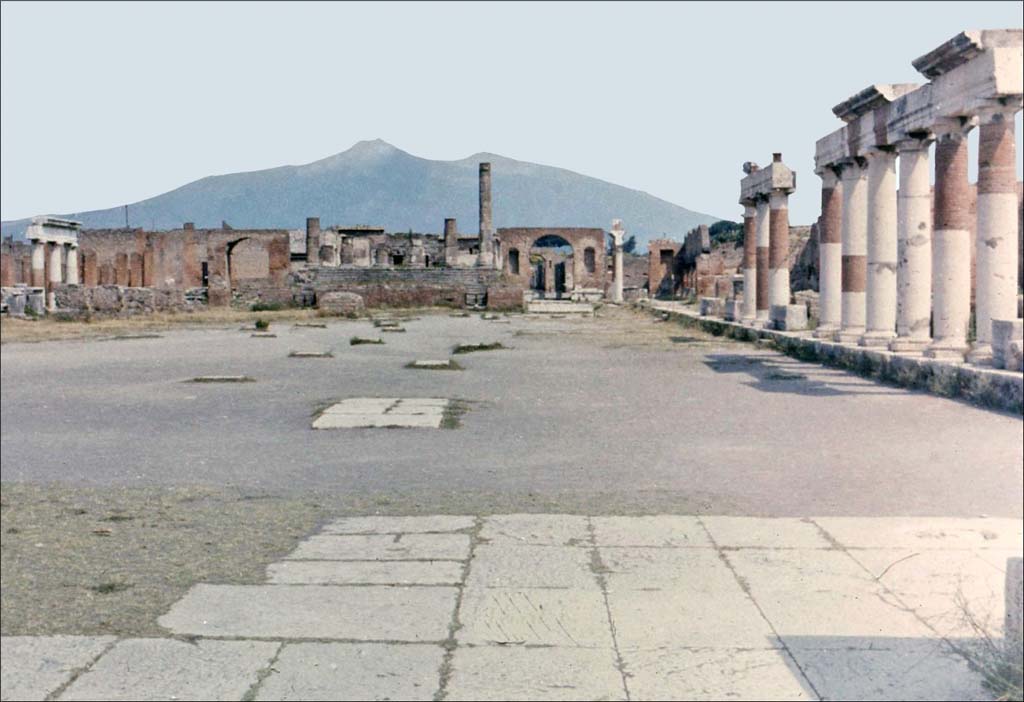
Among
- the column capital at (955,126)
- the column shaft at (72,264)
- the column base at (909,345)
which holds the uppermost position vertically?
the column capital at (955,126)

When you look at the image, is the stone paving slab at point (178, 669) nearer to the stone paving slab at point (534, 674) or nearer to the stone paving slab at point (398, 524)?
the stone paving slab at point (534, 674)

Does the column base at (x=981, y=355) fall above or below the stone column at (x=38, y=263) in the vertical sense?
below

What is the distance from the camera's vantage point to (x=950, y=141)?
1301cm

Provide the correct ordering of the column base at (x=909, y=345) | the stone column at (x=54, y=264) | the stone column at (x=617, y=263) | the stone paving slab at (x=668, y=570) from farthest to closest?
the stone column at (x=617, y=263) → the stone column at (x=54, y=264) → the column base at (x=909, y=345) → the stone paving slab at (x=668, y=570)

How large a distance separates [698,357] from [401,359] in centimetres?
442

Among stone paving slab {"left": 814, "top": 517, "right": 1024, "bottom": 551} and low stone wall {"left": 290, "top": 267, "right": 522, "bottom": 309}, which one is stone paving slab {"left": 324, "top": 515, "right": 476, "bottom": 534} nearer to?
stone paving slab {"left": 814, "top": 517, "right": 1024, "bottom": 551}

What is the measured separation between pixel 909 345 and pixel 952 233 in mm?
1687

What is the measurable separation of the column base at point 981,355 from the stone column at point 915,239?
211 cm

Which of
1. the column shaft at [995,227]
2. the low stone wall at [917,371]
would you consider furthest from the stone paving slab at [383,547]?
the column shaft at [995,227]

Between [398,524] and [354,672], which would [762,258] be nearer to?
[398,524]

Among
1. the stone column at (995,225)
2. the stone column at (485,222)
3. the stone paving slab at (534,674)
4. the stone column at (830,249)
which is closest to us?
Answer: the stone paving slab at (534,674)

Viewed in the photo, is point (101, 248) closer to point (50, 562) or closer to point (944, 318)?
point (944, 318)

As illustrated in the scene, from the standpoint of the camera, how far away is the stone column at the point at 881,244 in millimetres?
15461

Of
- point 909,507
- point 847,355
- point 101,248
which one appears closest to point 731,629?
point 909,507
